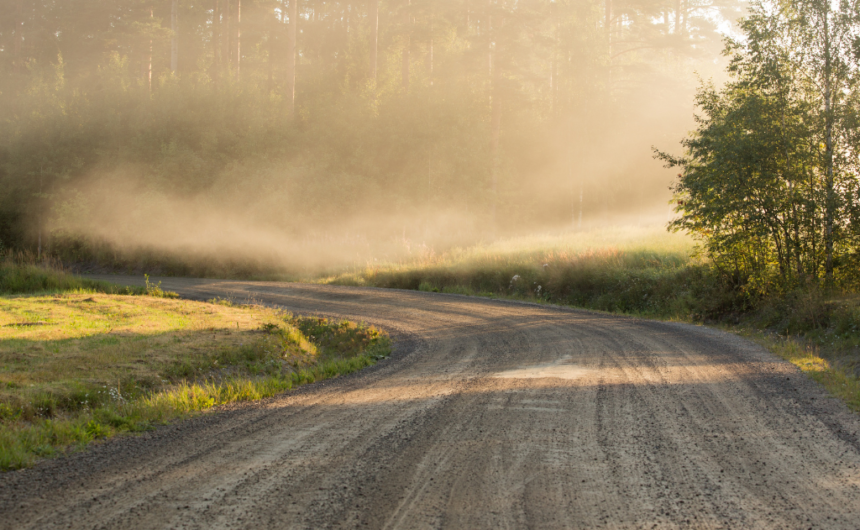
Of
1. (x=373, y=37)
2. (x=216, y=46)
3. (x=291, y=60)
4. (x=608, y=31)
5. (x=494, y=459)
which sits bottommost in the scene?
(x=494, y=459)

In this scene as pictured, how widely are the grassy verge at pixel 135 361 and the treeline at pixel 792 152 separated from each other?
8787mm

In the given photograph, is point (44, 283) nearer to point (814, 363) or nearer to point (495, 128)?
point (814, 363)

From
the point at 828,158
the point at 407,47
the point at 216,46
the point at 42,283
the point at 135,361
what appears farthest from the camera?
the point at 216,46

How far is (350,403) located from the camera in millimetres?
6387

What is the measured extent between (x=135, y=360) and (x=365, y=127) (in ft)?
99.7

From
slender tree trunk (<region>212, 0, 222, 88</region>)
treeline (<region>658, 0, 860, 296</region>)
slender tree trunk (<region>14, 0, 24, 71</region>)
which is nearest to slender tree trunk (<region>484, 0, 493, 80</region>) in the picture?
slender tree trunk (<region>212, 0, 222, 88</region>)

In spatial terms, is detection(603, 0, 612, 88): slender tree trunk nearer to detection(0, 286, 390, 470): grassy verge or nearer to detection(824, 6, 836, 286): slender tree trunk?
detection(824, 6, 836, 286): slender tree trunk

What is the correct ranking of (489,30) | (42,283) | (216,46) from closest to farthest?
(42,283)
(489,30)
(216,46)

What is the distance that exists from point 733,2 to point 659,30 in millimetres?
10011

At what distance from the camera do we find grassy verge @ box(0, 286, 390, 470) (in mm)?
5684

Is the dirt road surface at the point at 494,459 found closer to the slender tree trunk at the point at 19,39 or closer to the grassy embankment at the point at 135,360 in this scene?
the grassy embankment at the point at 135,360

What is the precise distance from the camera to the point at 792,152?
11.6 m

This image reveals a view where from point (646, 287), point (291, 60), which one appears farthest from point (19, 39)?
point (646, 287)

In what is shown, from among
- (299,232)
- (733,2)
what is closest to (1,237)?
(299,232)
